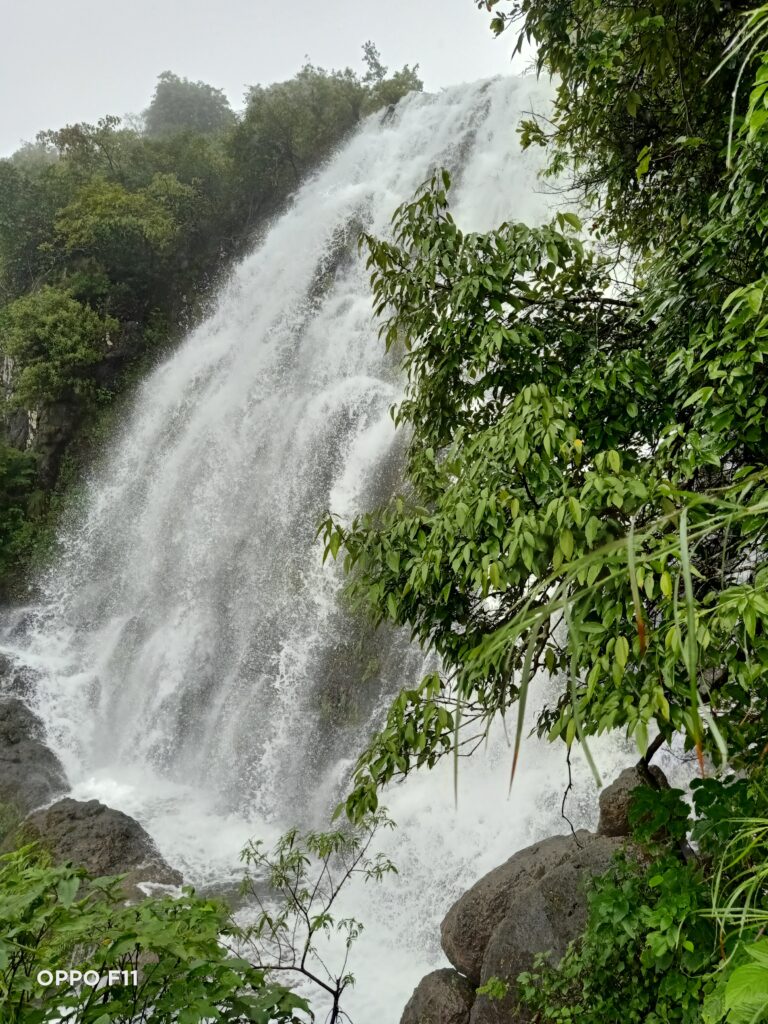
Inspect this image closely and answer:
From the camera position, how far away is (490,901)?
468 cm

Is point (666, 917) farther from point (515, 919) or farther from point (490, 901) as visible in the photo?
point (490, 901)

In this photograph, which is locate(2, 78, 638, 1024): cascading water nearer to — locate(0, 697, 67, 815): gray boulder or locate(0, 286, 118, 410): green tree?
locate(0, 697, 67, 815): gray boulder

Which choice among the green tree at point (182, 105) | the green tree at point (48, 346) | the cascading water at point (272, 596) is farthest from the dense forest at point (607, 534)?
the green tree at point (182, 105)

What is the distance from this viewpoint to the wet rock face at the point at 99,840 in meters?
6.95

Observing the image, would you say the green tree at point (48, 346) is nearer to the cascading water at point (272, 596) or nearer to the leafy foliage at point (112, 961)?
the cascading water at point (272, 596)

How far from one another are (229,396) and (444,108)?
9.37 meters

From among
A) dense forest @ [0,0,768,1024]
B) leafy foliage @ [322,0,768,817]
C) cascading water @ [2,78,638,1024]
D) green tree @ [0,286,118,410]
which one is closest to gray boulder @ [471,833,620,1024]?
dense forest @ [0,0,768,1024]

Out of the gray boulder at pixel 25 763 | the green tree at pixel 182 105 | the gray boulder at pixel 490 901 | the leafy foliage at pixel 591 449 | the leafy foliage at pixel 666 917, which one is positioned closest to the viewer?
the leafy foliage at pixel 591 449

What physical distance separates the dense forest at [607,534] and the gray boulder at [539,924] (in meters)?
0.14

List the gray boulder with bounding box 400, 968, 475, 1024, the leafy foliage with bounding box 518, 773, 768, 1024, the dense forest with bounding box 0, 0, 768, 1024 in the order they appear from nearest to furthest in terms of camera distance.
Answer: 1. the dense forest with bounding box 0, 0, 768, 1024
2. the leafy foliage with bounding box 518, 773, 768, 1024
3. the gray boulder with bounding box 400, 968, 475, 1024

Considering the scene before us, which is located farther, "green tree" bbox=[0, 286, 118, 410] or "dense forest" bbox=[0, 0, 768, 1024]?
"green tree" bbox=[0, 286, 118, 410]

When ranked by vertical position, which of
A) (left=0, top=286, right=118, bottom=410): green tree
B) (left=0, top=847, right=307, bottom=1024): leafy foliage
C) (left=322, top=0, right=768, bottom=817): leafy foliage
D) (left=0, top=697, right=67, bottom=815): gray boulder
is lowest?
(left=0, top=697, right=67, bottom=815): gray boulder

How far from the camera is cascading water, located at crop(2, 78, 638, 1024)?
646 cm

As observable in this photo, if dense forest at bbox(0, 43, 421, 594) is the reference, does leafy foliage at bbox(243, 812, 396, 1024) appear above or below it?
below
